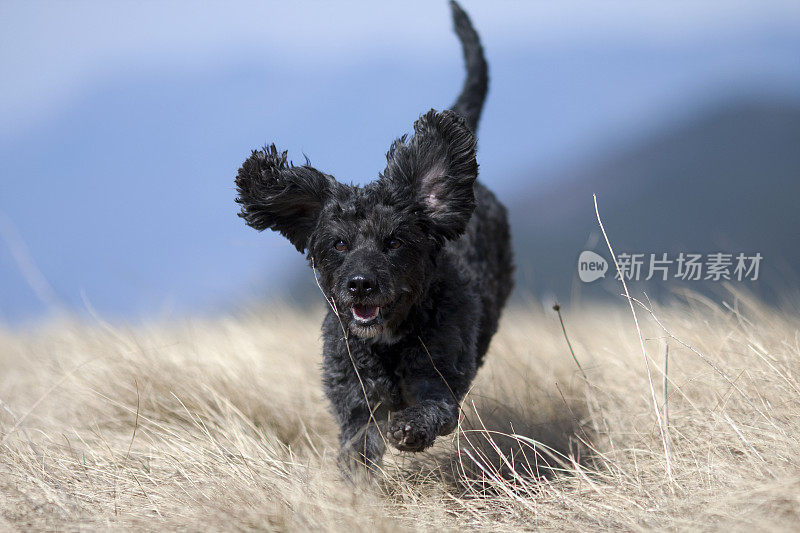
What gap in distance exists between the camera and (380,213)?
3.71 meters

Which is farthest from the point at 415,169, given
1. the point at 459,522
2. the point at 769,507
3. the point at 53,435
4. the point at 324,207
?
the point at 53,435

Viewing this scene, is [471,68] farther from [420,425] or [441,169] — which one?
[420,425]

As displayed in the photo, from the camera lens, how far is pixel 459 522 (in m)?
3.13

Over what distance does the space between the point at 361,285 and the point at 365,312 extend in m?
0.22

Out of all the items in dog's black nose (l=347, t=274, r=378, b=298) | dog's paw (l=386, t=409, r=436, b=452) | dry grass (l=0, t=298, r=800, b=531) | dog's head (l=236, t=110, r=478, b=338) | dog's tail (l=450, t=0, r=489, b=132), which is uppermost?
dog's tail (l=450, t=0, r=489, b=132)

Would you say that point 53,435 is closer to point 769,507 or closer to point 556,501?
point 556,501

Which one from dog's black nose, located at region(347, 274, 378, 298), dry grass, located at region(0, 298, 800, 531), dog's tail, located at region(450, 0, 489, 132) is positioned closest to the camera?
dry grass, located at region(0, 298, 800, 531)

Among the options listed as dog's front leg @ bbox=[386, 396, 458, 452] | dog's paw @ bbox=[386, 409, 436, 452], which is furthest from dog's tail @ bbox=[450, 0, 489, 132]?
dog's paw @ bbox=[386, 409, 436, 452]

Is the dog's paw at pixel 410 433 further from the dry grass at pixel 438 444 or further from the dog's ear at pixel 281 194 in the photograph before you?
the dog's ear at pixel 281 194

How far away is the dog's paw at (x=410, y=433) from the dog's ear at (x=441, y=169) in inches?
50.2

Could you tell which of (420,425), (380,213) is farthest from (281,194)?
(420,425)

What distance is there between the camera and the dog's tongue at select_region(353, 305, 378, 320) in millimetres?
3502

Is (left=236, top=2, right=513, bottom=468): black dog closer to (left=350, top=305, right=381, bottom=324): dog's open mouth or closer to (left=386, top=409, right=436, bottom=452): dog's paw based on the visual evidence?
(left=350, top=305, right=381, bottom=324): dog's open mouth

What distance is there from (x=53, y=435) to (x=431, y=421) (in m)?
2.64
